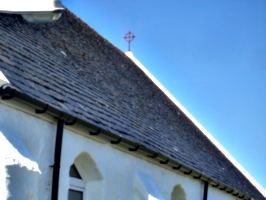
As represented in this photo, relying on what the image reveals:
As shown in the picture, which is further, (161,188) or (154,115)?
A: (154,115)

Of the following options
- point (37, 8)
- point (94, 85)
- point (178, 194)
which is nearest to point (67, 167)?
point (37, 8)

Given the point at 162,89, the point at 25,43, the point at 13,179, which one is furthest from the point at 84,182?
the point at 162,89

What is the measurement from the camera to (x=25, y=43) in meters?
9.82

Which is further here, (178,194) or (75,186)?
(178,194)

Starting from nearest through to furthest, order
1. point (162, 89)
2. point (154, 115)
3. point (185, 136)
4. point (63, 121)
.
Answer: point (63, 121) < point (154, 115) < point (185, 136) < point (162, 89)

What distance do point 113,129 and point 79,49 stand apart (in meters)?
3.68

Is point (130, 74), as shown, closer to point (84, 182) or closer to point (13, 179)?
point (84, 182)

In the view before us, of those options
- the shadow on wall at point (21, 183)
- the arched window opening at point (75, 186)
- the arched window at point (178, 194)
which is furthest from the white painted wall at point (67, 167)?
the arched window at point (178, 194)

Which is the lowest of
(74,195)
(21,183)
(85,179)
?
(21,183)

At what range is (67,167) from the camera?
8.66 meters

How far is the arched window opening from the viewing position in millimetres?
9356

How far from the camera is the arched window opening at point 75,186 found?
30.7 feet

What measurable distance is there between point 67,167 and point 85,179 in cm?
104

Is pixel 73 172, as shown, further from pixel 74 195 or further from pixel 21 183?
pixel 21 183
